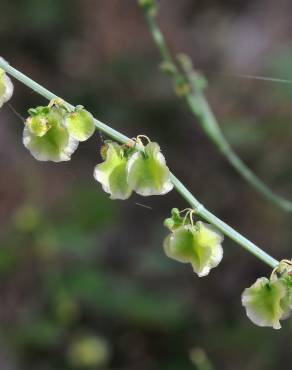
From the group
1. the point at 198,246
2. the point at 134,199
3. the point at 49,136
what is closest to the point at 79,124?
the point at 49,136

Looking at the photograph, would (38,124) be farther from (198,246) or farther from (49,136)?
(198,246)

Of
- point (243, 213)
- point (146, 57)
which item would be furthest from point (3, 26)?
point (243, 213)

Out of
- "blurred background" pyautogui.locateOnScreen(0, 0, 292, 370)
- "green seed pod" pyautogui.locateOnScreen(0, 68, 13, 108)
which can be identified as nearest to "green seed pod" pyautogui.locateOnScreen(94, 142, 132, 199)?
"green seed pod" pyautogui.locateOnScreen(0, 68, 13, 108)

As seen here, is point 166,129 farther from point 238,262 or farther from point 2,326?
point 2,326

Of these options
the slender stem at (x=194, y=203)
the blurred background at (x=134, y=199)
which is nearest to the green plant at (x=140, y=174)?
the slender stem at (x=194, y=203)

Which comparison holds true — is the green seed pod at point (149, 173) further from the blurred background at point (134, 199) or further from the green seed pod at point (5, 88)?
the blurred background at point (134, 199)

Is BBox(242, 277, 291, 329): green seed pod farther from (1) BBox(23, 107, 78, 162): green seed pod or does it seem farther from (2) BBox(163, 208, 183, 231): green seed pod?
(1) BBox(23, 107, 78, 162): green seed pod
